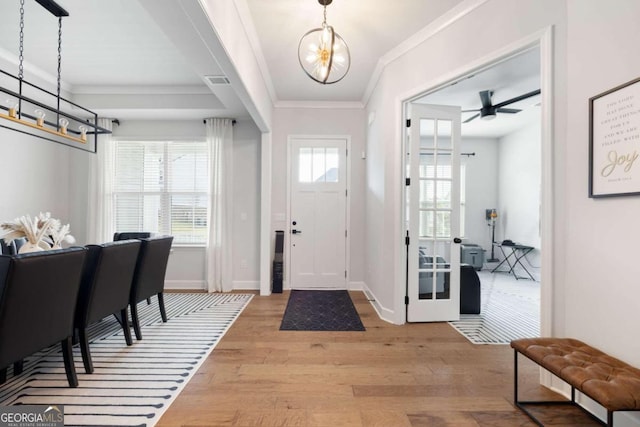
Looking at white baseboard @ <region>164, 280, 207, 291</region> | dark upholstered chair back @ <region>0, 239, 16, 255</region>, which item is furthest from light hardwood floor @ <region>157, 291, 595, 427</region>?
dark upholstered chair back @ <region>0, 239, 16, 255</region>

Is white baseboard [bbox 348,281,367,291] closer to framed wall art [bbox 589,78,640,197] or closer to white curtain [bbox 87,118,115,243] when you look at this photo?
framed wall art [bbox 589,78,640,197]

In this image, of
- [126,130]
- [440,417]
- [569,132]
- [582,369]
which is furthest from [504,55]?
[126,130]

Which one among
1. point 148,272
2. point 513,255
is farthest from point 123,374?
point 513,255

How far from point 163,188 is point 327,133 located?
108 inches

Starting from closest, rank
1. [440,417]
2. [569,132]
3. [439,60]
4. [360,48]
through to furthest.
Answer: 1. [440,417]
2. [569,132]
3. [439,60]
4. [360,48]

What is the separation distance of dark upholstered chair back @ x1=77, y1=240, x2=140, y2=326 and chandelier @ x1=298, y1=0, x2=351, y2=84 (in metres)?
2.07

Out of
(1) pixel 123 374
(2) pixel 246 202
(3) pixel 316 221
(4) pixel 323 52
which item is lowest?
(1) pixel 123 374

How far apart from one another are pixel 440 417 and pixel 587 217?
149 cm

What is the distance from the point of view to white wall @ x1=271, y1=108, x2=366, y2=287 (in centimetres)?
482

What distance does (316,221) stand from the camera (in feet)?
15.9

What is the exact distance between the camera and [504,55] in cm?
233

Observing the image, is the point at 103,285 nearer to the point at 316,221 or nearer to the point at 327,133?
the point at 316,221

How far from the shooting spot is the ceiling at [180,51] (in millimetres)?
2617

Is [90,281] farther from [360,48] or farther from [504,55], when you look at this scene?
[504,55]
